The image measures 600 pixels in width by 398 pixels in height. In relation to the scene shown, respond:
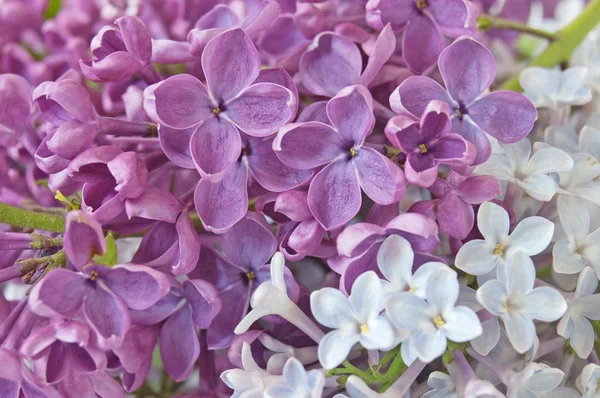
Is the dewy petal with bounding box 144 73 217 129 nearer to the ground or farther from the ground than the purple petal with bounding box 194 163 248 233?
farther from the ground

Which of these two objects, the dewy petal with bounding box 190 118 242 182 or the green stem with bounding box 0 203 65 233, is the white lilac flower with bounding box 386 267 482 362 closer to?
the dewy petal with bounding box 190 118 242 182

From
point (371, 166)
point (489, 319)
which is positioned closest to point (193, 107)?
point (371, 166)

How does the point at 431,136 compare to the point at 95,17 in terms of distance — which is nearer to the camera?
the point at 431,136

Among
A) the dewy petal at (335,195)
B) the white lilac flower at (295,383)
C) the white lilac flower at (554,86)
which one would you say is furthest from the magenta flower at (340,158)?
the white lilac flower at (554,86)

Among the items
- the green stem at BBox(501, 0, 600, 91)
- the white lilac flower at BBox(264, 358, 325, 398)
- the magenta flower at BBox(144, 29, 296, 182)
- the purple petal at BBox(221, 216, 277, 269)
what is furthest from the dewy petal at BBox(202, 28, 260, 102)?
the green stem at BBox(501, 0, 600, 91)

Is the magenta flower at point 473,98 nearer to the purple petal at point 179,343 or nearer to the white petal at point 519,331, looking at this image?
the white petal at point 519,331

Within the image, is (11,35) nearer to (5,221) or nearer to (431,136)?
(5,221)
